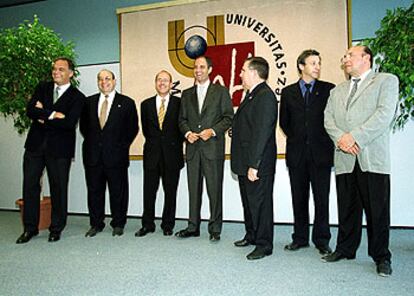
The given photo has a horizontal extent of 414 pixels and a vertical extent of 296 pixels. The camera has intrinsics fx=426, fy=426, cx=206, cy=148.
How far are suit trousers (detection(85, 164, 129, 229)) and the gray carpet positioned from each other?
0.93 ft

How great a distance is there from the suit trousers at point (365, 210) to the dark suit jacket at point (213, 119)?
3.88ft

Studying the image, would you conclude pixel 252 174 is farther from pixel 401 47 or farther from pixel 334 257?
pixel 401 47

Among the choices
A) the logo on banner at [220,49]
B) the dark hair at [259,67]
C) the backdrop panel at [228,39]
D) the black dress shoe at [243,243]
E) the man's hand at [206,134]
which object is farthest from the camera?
the logo on banner at [220,49]

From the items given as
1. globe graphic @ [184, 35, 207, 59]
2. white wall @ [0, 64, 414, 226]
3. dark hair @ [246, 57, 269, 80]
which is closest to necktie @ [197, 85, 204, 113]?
dark hair @ [246, 57, 269, 80]

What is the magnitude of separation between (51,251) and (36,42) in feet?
6.85

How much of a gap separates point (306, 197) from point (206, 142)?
102 centimetres

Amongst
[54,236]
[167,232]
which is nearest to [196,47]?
[167,232]

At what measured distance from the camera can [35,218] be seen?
4043 mm

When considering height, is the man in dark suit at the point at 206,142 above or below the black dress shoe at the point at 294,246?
above

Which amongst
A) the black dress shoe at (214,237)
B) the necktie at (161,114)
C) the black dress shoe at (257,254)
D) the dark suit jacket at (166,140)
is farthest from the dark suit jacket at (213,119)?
the black dress shoe at (257,254)

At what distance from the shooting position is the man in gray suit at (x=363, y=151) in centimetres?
285

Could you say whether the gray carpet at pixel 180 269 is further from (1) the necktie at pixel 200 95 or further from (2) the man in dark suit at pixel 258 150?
(1) the necktie at pixel 200 95

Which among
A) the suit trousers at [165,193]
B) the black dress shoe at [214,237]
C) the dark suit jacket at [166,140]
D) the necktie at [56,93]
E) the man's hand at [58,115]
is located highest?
the necktie at [56,93]

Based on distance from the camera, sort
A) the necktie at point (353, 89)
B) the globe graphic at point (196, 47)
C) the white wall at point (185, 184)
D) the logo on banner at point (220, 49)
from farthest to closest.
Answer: the globe graphic at point (196, 47) < the logo on banner at point (220, 49) < the white wall at point (185, 184) < the necktie at point (353, 89)
